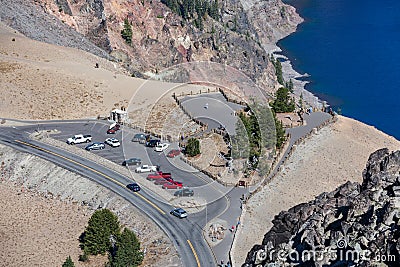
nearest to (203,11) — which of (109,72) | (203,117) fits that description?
(109,72)

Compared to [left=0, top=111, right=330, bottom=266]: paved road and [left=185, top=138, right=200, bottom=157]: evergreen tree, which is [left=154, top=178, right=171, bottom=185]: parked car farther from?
[left=185, top=138, right=200, bottom=157]: evergreen tree

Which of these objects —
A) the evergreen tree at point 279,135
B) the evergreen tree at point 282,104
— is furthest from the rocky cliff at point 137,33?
the evergreen tree at point 279,135

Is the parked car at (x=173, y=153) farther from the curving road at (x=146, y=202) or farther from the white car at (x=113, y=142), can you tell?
the white car at (x=113, y=142)

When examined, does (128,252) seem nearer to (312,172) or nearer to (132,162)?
(132,162)

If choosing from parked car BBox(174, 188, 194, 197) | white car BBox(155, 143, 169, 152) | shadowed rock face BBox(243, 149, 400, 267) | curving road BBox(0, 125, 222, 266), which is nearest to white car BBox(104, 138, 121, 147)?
curving road BBox(0, 125, 222, 266)

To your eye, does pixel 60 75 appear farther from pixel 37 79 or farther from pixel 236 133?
pixel 236 133

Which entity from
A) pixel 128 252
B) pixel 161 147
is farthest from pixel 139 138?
pixel 128 252
